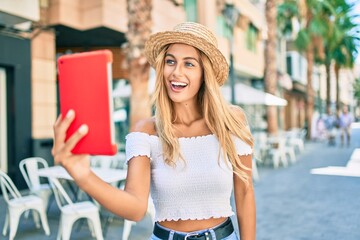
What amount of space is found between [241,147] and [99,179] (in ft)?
2.90

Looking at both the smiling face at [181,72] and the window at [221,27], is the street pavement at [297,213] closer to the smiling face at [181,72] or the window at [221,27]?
the smiling face at [181,72]

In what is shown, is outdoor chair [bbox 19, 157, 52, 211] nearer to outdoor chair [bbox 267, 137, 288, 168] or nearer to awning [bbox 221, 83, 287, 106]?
outdoor chair [bbox 267, 137, 288, 168]

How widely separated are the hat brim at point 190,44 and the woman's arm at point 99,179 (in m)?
0.58

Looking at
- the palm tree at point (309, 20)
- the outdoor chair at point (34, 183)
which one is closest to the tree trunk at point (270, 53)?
the palm tree at point (309, 20)

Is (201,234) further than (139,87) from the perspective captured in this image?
No

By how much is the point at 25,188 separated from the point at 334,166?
914 cm

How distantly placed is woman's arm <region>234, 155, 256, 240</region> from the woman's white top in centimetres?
12

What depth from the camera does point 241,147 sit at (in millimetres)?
1831

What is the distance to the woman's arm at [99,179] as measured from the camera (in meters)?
0.93

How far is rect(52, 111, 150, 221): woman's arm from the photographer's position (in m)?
0.93

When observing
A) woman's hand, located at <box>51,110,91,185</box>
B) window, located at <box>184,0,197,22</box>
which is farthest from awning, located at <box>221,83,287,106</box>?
woman's hand, located at <box>51,110,91,185</box>

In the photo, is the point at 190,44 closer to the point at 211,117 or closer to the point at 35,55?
the point at 211,117

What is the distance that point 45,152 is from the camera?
31.4 ft

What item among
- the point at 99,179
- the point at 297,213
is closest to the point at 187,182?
the point at 99,179
